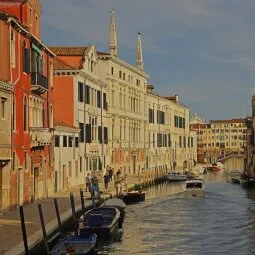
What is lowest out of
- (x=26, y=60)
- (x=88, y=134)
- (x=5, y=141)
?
(x=5, y=141)

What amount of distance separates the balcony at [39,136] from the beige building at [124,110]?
21726mm

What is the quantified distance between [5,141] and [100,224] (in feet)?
16.3

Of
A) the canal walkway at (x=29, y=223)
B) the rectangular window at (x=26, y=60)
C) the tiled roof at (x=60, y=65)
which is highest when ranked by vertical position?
the tiled roof at (x=60, y=65)

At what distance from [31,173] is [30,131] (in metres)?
1.95

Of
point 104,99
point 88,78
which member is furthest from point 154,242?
point 104,99

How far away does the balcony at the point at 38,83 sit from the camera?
2775 cm

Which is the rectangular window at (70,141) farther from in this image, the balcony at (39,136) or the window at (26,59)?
the window at (26,59)

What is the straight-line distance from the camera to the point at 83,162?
4112 centimetres

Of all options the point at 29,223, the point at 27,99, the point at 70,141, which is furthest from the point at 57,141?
the point at 29,223

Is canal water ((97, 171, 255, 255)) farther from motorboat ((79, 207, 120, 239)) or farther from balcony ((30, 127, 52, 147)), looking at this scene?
balcony ((30, 127, 52, 147))

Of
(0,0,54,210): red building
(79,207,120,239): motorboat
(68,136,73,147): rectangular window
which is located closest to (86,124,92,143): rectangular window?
(68,136,73,147): rectangular window

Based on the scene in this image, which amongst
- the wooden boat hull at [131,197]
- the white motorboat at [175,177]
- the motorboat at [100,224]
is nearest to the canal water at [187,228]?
the motorboat at [100,224]

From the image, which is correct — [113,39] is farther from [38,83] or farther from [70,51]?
[38,83]

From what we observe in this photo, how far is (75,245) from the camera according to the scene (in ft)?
58.7
